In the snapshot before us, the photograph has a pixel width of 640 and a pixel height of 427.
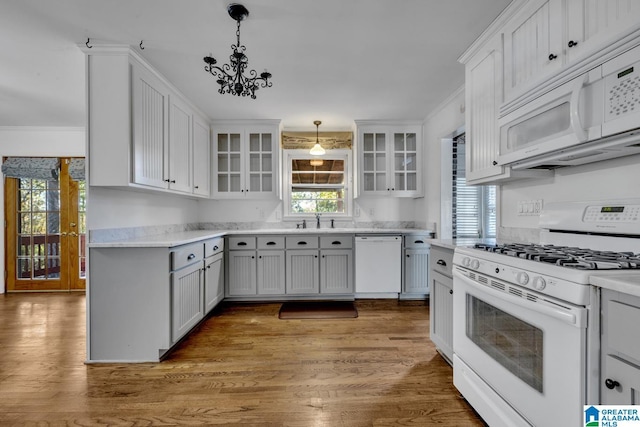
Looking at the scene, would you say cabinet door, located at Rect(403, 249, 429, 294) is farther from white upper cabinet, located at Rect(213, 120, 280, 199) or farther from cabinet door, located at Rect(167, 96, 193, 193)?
cabinet door, located at Rect(167, 96, 193, 193)

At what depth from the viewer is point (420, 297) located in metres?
3.84

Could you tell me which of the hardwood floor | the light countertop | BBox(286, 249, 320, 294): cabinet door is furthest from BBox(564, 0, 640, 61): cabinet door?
BBox(286, 249, 320, 294): cabinet door

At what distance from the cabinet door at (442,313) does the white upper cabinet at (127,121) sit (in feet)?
8.12

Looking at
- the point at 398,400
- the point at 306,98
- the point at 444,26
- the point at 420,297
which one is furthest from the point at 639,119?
the point at 420,297

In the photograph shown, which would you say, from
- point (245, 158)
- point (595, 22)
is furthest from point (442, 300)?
point (245, 158)

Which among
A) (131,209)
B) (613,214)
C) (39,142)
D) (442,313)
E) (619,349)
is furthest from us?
(39,142)

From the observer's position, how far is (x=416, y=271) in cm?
379

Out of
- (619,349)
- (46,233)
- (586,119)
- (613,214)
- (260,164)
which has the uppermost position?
(260,164)

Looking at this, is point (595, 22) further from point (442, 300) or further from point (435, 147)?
point (435, 147)

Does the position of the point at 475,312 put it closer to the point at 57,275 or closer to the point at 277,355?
the point at 277,355

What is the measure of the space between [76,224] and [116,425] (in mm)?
3847

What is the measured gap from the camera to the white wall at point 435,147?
3.16 metres

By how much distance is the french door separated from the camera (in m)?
4.32

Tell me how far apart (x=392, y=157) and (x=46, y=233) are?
5088mm
